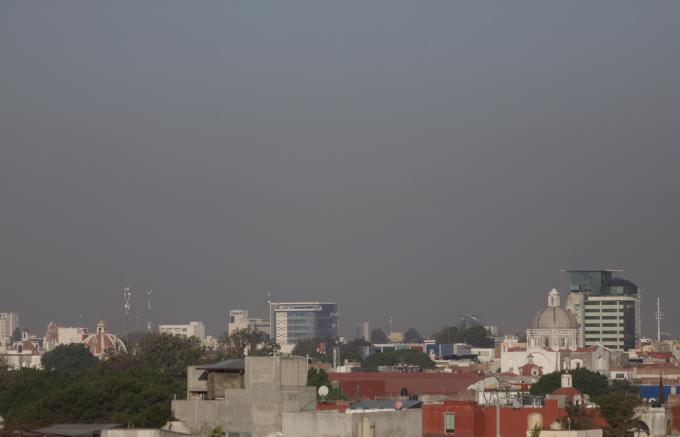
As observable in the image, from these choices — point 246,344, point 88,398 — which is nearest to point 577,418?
point 88,398

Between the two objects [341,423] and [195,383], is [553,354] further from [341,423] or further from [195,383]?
[341,423]

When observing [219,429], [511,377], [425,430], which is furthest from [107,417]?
[511,377]

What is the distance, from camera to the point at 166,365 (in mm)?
124812

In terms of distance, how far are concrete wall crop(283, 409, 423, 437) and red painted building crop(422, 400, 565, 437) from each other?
33.3 feet

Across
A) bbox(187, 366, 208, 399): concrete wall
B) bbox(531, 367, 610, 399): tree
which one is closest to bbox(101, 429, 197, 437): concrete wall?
bbox(187, 366, 208, 399): concrete wall

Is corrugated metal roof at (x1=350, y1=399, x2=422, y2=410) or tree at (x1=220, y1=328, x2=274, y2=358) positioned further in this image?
tree at (x1=220, y1=328, x2=274, y2=358)

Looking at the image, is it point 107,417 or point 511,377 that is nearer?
point 107,417

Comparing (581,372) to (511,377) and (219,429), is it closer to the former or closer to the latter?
(511,377)

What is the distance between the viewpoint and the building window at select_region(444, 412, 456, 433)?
192 feet

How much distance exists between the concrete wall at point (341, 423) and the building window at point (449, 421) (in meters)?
11.0

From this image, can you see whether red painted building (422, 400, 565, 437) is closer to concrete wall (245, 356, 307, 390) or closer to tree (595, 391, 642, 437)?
tree (595, 391, 642, 437)

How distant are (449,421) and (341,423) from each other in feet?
47.8

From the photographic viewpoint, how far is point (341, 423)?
44812 millimetres

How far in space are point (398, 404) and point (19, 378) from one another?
47.9 m
